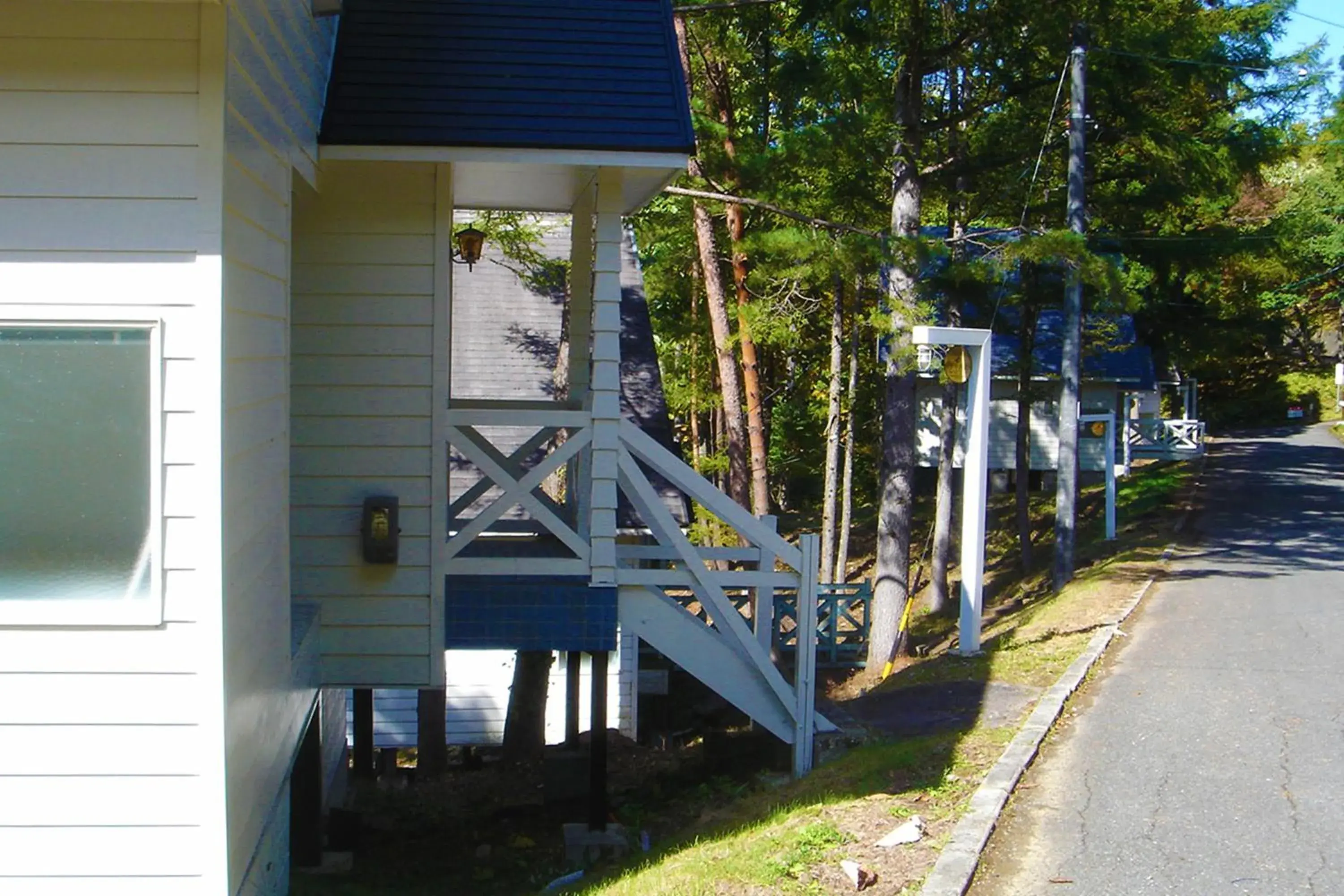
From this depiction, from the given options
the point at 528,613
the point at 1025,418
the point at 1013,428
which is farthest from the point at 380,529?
the point at 1013,428

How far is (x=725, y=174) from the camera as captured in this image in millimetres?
14414

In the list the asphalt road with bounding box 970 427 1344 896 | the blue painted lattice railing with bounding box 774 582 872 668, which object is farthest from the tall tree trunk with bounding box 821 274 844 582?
the asphalt road with bounding box 970 427 1344 896

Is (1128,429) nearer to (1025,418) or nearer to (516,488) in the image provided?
(1025,418)

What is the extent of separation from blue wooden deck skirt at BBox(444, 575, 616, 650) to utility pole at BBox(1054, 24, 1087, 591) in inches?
403

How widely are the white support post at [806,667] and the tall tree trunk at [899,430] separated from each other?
21.0 feet

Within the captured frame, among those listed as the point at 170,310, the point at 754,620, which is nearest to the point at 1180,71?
the point at 754,620

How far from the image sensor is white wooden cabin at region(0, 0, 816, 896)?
4.41 metres

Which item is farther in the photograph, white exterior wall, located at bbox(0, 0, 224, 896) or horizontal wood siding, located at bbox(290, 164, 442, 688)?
horizontal wood siding, located at bbox(290, 164, 442, 688)

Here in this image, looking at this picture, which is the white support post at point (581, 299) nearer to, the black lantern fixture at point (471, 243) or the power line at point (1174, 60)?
the black lantern fixture at point (471, 243)

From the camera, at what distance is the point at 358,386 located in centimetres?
716

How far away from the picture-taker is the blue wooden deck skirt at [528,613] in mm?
7469

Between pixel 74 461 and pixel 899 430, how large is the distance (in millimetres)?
11926

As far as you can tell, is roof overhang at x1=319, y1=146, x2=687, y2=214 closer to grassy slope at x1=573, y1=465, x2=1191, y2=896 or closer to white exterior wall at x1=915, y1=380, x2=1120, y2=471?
grassy slope at x1=573, y1=465, x2=1191, y2=896

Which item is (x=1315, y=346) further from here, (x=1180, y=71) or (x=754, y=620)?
(x=754, y=620)
